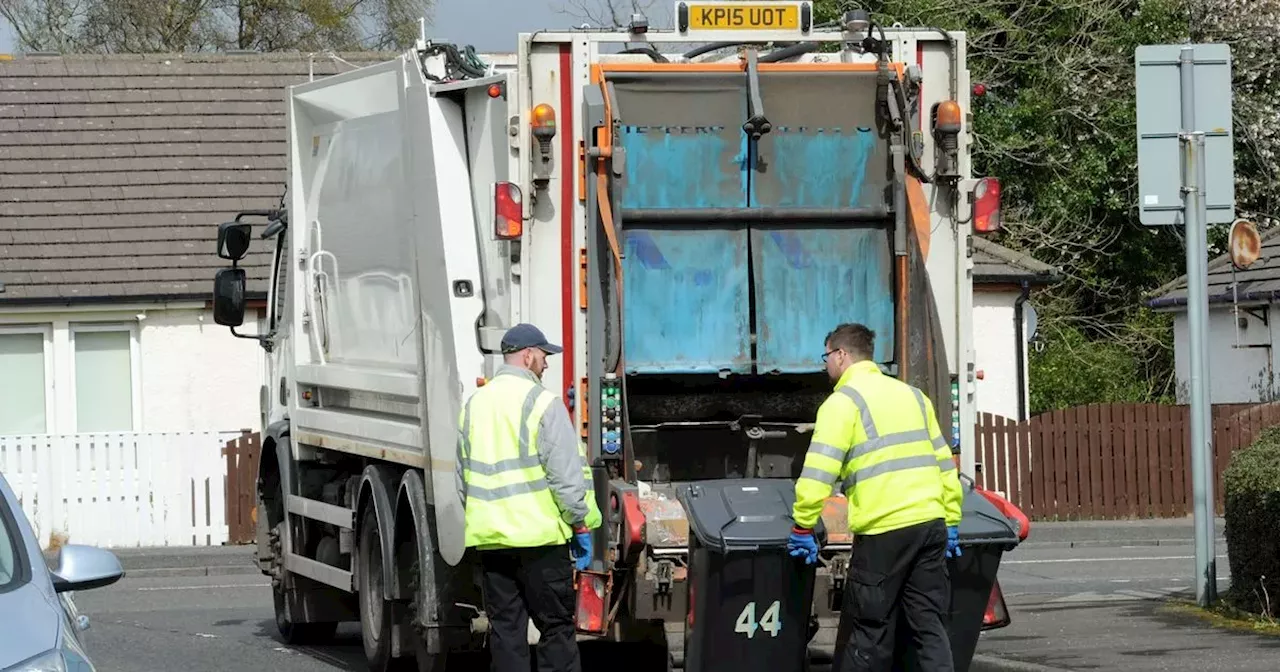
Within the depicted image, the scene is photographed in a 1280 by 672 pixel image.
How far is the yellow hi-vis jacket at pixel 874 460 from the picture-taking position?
810 centimetres

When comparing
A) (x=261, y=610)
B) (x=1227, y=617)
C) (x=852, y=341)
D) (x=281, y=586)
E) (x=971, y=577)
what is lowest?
(x=261, y=610)

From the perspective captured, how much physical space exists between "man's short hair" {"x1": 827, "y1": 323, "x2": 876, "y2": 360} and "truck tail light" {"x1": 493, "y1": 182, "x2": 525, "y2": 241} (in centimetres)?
151

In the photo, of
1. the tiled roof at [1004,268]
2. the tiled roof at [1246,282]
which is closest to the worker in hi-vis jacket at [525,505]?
the tiled roof at [1004,268]

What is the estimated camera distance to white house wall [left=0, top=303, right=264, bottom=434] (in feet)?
75.3

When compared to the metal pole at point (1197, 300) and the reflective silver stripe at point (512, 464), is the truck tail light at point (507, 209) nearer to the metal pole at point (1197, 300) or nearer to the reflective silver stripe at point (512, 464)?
the reflective silver stripe at point (512, 464)

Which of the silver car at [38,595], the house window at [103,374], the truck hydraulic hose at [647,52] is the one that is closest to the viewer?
the silver car at [38,595]

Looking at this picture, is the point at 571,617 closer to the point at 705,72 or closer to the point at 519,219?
the point at 519,219

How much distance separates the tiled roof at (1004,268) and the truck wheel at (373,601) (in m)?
15.4

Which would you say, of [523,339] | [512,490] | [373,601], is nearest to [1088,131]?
[373,601]

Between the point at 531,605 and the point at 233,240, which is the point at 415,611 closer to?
the point at 531,605

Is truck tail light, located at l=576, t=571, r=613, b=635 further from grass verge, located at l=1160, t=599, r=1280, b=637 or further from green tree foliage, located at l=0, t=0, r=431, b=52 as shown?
green tree foliage, located at l=0, t=0, r=431, b=52

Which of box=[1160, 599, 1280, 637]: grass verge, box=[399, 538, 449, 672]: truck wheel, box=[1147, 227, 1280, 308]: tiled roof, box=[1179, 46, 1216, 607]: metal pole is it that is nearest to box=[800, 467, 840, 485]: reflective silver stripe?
box=[399, 538, 449, 672]: truck wheel

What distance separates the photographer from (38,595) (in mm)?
6203

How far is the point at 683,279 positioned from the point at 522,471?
1.29 meters
